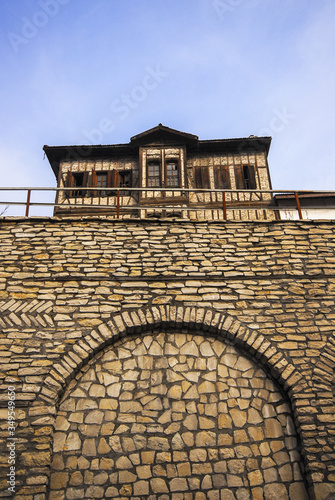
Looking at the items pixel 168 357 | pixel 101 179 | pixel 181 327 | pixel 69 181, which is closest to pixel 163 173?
pixel 101 179

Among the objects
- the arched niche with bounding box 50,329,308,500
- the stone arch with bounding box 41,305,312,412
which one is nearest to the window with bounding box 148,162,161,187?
the stone arch with bounding box 41,305,312,412

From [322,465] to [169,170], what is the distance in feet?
43.9

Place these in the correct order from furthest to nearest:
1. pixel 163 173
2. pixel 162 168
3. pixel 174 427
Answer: pixel 162 168 → pixel 163 173 → pixel 174 427

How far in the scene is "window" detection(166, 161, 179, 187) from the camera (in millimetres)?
16906

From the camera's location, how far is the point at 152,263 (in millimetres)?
7320

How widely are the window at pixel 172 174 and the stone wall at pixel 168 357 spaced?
9.34 metres

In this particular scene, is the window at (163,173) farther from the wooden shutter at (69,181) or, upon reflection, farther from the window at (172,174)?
the wooden shutter at (69,181)

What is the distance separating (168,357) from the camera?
6.57 metres

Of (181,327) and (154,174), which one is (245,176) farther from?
(181,327)

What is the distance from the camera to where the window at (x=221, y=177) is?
17.0 meters

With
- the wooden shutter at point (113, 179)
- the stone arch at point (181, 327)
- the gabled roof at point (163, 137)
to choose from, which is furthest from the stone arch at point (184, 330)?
the gabled roof at point (163, 137)

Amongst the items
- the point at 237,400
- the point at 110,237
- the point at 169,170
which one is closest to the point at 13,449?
the point at 237,400

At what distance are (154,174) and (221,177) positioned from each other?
276 centimetres

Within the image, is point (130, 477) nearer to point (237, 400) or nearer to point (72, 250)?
point (237, 400)
